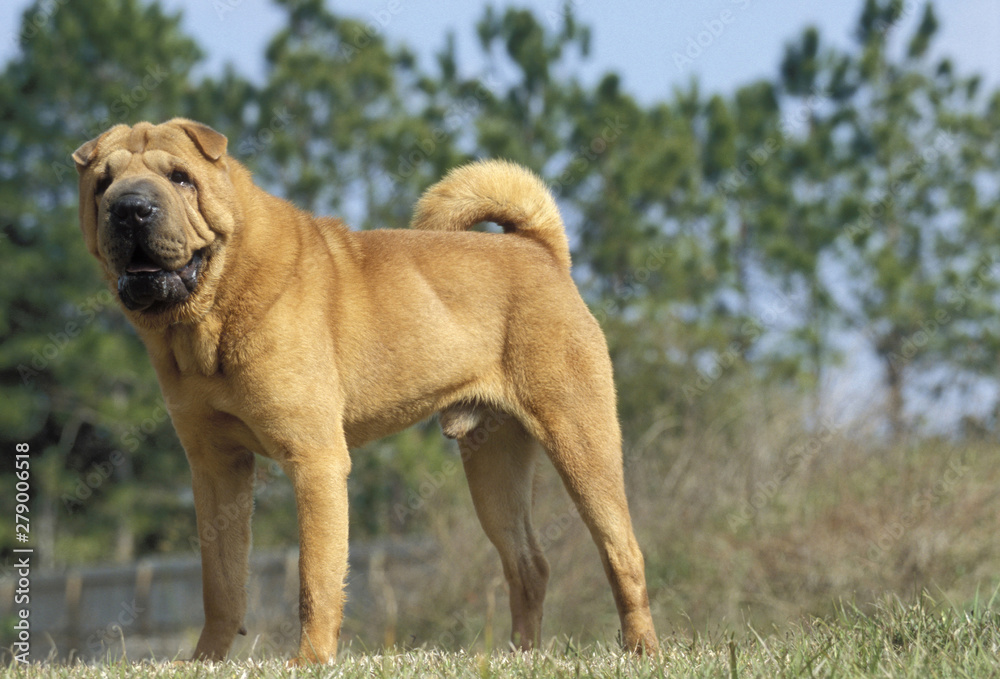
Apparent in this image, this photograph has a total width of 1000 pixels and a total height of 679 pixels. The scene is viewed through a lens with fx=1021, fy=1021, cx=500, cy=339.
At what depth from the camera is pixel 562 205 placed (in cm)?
1777

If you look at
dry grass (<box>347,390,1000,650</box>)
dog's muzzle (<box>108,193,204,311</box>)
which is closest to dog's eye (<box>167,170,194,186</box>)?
dog's muzzle (<box>108,193,204,311</box>)

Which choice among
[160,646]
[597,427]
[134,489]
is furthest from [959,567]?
[134,489]

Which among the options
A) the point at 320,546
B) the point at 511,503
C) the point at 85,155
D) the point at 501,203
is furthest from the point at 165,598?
the point at 85,155

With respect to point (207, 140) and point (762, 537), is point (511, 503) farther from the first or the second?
point (762, 537)

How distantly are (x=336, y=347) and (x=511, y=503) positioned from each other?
1.29 m

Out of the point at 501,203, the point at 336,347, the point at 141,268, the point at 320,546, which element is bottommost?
the point at 320,546

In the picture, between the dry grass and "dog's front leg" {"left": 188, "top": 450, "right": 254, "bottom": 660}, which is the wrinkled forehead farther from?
the dry grass

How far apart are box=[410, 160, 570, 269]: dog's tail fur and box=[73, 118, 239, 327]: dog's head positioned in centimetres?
134

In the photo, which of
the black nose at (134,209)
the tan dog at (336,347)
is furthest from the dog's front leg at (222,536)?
the black nose at (134,209)

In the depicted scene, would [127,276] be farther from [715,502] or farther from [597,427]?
[715,502]

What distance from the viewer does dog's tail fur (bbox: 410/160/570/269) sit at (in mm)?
5059

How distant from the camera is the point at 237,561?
14.0 ft

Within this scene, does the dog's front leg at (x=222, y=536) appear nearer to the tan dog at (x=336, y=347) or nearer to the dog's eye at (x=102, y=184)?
the tan dog at (x=336, y=347)

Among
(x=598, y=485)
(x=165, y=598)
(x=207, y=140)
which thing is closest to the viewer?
(x=207, y=140)
